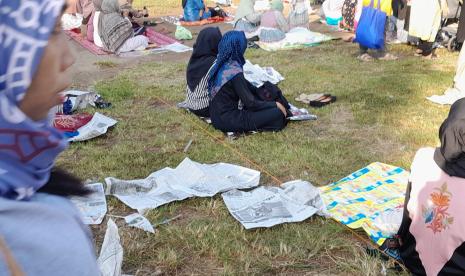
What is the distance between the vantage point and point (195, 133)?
15.0 ft

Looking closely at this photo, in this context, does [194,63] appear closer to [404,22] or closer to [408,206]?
[408,206]

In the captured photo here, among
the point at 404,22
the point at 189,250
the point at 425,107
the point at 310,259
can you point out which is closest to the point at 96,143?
the point at 189,250

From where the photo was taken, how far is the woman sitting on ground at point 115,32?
838cm

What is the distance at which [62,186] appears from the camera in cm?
91

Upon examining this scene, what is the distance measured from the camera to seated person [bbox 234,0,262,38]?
9172mm

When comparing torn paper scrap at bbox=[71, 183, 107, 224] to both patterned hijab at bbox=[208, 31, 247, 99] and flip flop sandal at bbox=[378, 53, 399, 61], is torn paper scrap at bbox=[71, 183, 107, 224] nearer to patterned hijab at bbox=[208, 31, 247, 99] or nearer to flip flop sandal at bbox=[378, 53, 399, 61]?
patterned hijab at bbox=[208, 31, 247, 99]

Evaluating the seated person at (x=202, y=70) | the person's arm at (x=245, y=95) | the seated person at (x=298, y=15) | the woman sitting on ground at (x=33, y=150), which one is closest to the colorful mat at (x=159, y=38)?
the seated person at (x=298, y=15)

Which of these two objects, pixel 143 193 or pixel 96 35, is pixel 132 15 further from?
pixel 143 193

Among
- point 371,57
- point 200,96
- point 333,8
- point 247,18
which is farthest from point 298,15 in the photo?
point 200,96

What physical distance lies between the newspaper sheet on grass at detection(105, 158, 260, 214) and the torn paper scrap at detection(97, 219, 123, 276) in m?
0.55

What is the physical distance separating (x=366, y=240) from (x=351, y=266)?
0.31m

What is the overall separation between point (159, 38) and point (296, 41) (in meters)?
2.79

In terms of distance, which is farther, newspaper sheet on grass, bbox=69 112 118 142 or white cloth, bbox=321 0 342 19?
white cloth, bbox=321 0 342 19

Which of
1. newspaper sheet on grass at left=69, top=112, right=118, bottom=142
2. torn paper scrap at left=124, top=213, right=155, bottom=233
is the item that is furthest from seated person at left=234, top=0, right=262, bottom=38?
torn paper scrap at left=124, top=213, right=155, bottom=233
